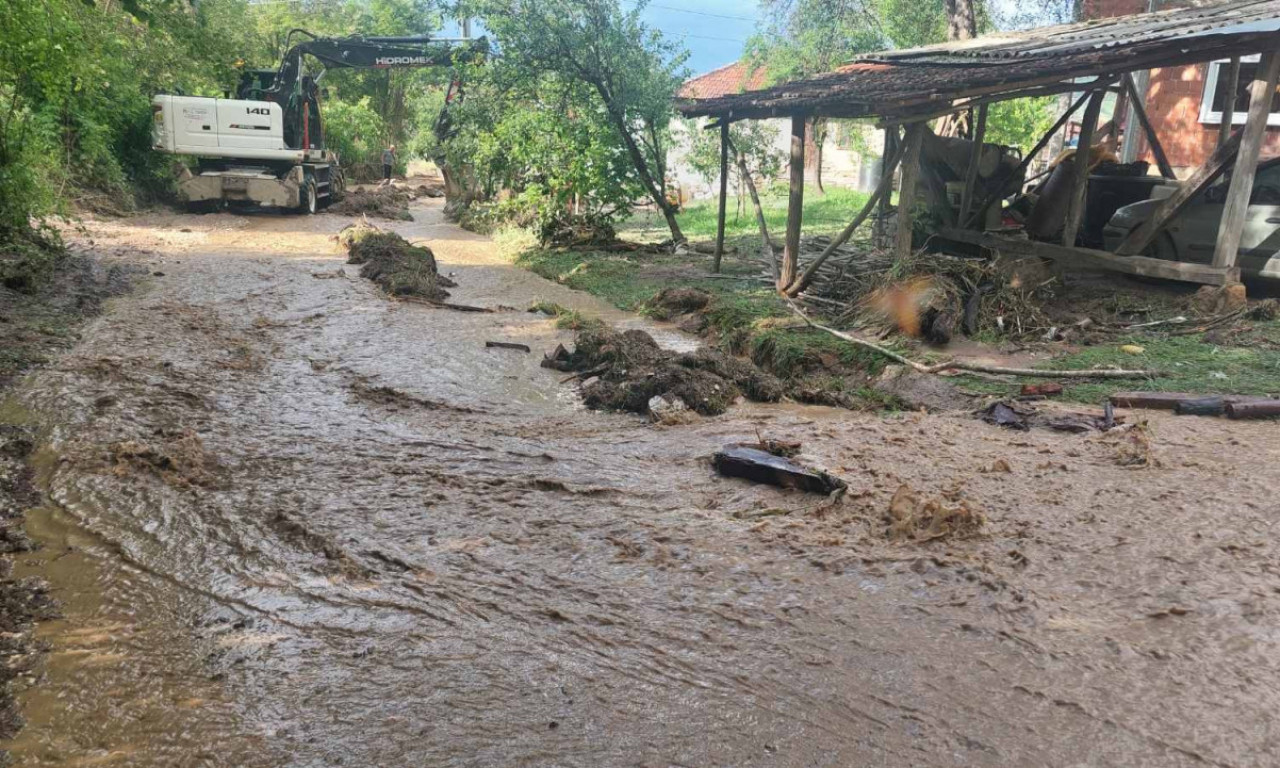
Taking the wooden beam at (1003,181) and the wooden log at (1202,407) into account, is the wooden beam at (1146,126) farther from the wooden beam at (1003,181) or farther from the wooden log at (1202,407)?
the wooden log at (1202,407)

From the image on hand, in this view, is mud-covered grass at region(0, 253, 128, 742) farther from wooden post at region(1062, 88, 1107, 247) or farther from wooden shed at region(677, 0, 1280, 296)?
wooden post at region(1062, 88, 1107, 247)

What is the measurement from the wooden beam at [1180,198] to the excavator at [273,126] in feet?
38.5

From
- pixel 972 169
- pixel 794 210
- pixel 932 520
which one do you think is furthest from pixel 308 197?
pixel 932 520

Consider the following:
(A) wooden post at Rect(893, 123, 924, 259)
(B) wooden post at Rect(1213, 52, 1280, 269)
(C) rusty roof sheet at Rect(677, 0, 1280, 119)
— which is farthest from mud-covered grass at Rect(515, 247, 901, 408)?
(B) wooden post at Rect(1213, 52, 1280, 269)

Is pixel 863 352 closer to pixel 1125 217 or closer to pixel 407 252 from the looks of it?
pixel 1125 217

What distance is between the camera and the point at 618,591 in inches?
171

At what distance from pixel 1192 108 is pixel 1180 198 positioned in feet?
27.4

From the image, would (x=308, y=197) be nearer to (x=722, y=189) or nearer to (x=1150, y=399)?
(x=722, y=189)

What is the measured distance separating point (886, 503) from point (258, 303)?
8526 mm

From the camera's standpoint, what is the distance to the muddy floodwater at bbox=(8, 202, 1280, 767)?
3264 mm

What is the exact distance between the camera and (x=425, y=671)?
144 inches

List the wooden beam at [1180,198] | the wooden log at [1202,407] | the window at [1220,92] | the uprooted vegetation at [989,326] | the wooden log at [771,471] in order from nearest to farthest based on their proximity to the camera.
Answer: the wooden log at [771,471]
the wooden log at [1202,407]
the uprooted vegetation at [989,326]
the wooden beam at [1180,198]
the window at [1220,92]

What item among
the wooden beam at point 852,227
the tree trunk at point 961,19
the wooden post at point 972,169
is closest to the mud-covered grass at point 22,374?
the wooden beam at point 852,227

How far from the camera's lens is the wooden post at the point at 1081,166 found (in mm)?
10164
